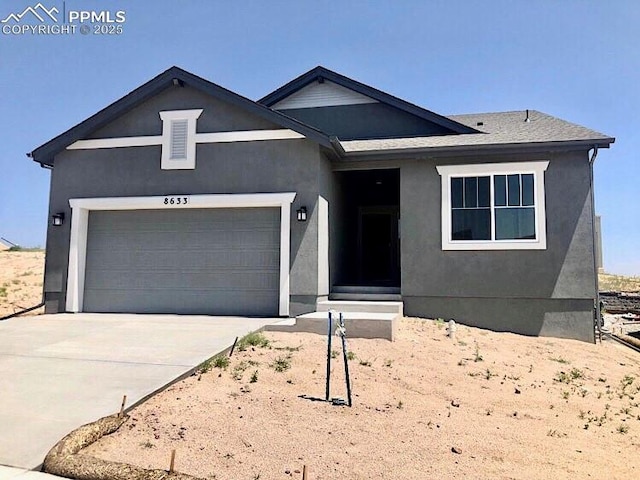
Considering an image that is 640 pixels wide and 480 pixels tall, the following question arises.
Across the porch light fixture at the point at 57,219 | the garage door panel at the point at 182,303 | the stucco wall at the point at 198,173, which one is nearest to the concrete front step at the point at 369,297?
the stucco wall at the point at 198,173

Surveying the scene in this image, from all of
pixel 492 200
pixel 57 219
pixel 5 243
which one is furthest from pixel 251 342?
pixel 5 243

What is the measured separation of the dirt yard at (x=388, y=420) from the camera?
3.82 metres

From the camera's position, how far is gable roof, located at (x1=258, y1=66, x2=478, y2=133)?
12.7 m

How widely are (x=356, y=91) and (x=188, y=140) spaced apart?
5452 millimetres

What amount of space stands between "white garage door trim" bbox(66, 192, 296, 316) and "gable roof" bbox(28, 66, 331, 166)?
4.80 feet

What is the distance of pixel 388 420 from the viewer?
479cm

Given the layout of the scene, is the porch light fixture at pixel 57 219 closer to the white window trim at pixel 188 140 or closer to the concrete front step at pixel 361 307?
the white window trim at pixel 188 140

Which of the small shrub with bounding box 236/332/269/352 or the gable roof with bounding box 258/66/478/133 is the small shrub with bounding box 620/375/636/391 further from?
the gable roof with bounding box 258/66/478/133

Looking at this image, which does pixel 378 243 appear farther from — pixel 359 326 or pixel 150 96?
pixel 150 96

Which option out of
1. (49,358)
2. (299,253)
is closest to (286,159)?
(299,253)

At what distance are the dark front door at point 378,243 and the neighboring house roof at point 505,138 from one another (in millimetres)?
3156

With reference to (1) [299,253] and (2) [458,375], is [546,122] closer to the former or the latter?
(1) [299,253]

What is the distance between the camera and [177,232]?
37.3 ft

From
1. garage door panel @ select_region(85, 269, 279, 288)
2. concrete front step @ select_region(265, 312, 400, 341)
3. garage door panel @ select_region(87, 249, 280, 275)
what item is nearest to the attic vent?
garage door panel @ select_region(87, 249, 280, 275)
